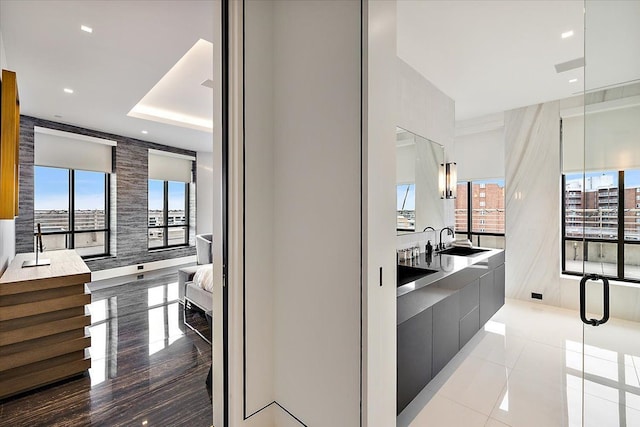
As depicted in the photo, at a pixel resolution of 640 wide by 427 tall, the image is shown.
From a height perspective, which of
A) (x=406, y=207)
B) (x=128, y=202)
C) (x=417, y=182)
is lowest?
(x=406, y=207)

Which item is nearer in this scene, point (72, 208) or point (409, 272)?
Answer: point (409, 272)

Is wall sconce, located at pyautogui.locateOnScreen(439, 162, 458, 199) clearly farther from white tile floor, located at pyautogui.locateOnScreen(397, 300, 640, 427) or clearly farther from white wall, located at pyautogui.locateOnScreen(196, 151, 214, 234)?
white wall, located at pyautogui.locateOnScreen(196, 151, 214, 234)

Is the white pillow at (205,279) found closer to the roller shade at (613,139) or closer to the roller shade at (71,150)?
the roller shade at (613,139)

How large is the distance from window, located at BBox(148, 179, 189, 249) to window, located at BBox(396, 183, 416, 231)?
609 cm

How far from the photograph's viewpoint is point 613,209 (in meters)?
1.48

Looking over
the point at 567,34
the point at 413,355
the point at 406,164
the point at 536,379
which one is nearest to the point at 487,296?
the point at 536,379

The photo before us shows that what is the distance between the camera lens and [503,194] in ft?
16.1

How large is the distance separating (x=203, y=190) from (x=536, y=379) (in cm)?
746

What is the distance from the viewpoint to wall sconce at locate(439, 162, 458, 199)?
12.2ft

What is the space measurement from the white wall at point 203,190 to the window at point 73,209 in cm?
197

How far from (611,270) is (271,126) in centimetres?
200

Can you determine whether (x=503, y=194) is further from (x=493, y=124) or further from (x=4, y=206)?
(x=4, y=206)

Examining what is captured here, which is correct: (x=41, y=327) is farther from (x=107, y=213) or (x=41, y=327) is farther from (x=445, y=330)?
(x=107, y=213)

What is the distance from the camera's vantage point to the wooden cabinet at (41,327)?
2.10m
